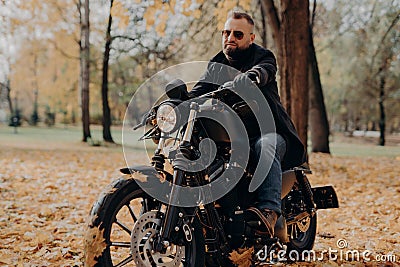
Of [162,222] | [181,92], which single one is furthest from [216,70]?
Answer: [162,222]

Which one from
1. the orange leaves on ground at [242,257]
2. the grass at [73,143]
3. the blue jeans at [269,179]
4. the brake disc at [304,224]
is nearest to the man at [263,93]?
the blue jeans at [269,179]

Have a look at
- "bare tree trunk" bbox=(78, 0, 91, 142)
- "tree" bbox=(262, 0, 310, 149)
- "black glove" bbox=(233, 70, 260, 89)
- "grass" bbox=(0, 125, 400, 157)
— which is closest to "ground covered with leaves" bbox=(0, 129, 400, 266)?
"tree" bbox=(262, 0, 310, 149)

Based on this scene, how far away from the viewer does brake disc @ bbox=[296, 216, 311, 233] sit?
15.4 feet

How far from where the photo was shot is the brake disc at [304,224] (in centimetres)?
471

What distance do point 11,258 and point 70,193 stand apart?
3944 mm

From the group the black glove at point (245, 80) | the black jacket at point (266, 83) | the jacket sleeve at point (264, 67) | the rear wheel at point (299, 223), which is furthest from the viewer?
the rear wheel at point (299, 223)

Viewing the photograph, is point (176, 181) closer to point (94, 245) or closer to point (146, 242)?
point (146, 242)

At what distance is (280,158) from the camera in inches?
154

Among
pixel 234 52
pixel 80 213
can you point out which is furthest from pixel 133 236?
pixel 80 213

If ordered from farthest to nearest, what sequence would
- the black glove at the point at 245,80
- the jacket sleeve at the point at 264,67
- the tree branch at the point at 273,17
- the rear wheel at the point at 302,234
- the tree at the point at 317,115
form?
the tree at the point at 317,115 < the tree branch at the point at 273,17 < the rear wheel at the point at 302,234 < the jacket sleeve at the point at 264,67 < the black glove at the point at 245,80

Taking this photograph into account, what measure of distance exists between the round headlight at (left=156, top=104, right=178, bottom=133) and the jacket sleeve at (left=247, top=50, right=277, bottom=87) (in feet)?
2.22

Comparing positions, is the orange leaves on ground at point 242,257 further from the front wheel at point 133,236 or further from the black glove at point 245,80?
the black glove at point 245,80

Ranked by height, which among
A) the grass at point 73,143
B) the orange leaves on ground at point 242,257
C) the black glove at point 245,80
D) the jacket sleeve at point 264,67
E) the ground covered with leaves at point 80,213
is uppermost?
the jacket sleeve at point 264,67

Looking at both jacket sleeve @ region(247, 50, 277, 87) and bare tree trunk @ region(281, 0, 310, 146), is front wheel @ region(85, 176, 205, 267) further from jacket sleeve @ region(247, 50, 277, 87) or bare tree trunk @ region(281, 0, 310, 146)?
bare tree trunk @ region(281, 0, 310, 146)
